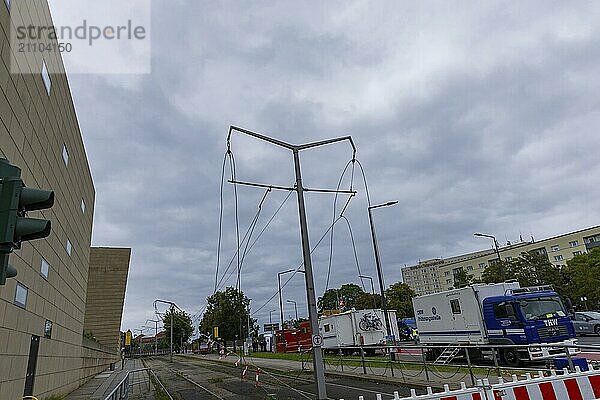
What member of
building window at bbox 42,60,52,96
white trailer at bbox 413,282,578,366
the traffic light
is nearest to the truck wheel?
white trailer at bbox 413,282,578,366

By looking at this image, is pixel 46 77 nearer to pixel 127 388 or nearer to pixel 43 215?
pixel 43 215

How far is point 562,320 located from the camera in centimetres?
1820

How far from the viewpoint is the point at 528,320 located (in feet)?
59.4

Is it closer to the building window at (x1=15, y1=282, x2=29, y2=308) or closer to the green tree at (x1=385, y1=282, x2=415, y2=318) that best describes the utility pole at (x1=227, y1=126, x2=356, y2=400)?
the building window at (x1=15, y1=282, x2=29, y2=308)

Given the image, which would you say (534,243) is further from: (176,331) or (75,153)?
(75,153)

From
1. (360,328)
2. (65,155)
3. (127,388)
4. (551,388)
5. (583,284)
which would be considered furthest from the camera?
(583,284)

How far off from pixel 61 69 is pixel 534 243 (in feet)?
331

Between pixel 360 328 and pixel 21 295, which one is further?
pixel 360 328

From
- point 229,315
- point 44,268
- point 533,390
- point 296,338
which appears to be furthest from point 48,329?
point 229,315

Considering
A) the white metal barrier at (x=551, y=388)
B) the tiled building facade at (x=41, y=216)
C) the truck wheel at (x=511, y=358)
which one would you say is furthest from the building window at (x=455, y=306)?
the tiled building facade at (x=41, y=216)

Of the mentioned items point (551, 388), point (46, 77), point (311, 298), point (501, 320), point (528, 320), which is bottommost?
point (551, 388)

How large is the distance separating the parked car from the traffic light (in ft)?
111

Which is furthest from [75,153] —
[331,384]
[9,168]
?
[9,168]

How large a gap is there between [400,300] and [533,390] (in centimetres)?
8158
